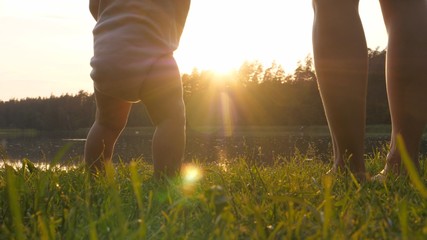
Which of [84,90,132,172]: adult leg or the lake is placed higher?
[84,90,132,172]: adult leg

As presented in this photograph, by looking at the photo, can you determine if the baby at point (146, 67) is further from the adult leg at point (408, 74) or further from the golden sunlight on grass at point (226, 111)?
the golden sunlight on grass at point (226, 111)

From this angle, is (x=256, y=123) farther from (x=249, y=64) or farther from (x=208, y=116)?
(x=249, y=64)

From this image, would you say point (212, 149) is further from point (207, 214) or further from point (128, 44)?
point (207, 214)

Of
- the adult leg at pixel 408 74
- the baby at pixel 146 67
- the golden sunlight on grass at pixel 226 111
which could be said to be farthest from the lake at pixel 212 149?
the golden sunlight on grass at pixel 226 111

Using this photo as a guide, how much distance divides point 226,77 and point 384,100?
71.1 feet

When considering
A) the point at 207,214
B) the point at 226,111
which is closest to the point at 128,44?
the point at 207,214

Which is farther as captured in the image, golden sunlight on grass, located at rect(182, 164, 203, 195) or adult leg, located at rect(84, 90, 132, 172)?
adult leg, located at rect(84, 90, 132, 172)

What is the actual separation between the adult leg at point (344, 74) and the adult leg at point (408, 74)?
0.21 m

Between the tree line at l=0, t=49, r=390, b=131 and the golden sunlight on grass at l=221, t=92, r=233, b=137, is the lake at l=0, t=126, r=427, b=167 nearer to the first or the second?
the tree line at l=0, t=49, r=390, b=131

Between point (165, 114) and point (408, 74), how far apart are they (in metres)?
1.21

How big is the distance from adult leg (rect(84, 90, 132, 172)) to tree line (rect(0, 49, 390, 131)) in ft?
126

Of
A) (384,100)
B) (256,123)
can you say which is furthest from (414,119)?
(256,123)

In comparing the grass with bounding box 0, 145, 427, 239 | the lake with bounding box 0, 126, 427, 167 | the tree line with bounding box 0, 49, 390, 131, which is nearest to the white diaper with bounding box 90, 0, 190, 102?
the lake with bounding box 0, 126, 427, 167

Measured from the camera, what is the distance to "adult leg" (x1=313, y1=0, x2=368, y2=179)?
2.15 meters
